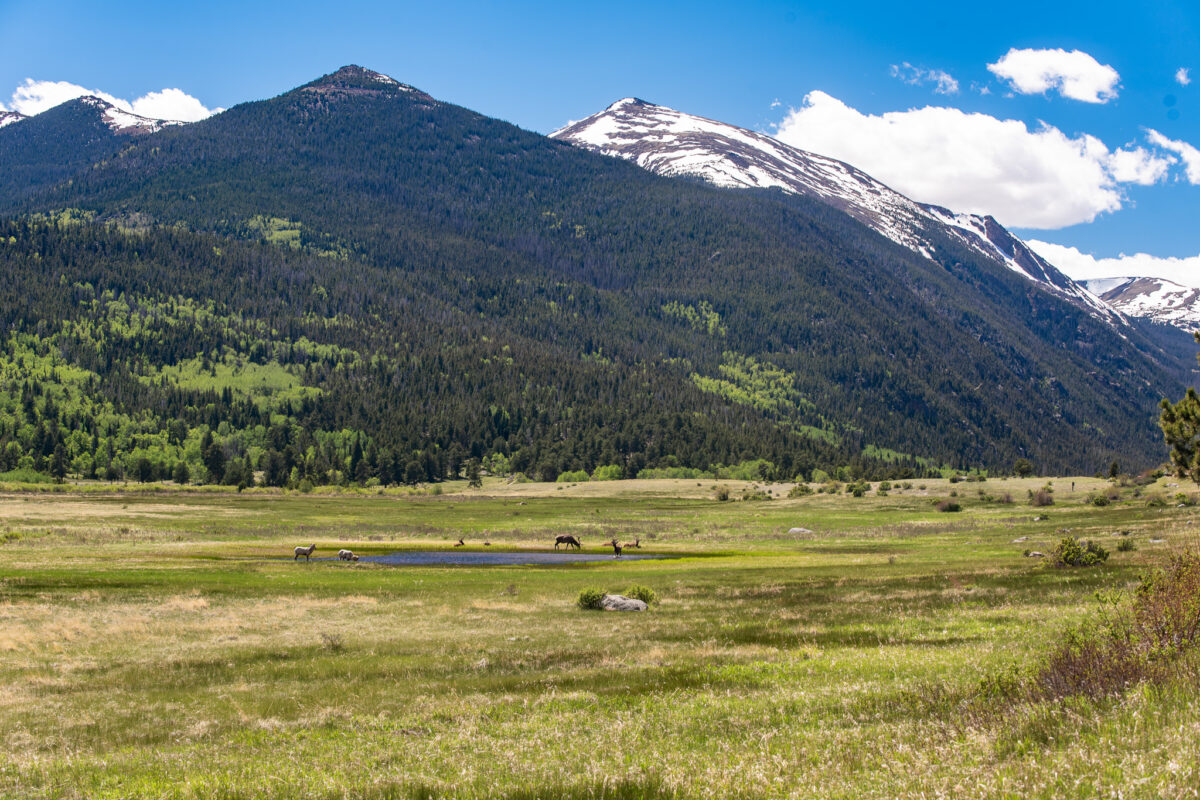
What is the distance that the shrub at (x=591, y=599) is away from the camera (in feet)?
130

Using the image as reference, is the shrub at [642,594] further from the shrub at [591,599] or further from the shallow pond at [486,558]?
the shallow pond at [486,558]

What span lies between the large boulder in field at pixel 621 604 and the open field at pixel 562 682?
1.90 meters

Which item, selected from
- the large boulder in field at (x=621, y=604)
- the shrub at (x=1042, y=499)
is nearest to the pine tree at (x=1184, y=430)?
the large boulder in field at (x=621, y=604)

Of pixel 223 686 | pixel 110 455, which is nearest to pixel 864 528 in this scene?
pixel 223 686

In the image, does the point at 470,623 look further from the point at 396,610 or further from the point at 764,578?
the point at 764,578

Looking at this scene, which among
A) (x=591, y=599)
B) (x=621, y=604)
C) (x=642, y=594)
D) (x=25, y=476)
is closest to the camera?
(x=621, y=604)

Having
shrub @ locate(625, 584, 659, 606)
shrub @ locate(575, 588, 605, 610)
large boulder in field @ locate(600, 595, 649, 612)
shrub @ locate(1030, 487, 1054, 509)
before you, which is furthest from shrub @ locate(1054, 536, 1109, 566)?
shrub @ locate(1030, 487, 1054, 509)

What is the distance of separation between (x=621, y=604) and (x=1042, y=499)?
88.7m

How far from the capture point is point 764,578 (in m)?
51.6

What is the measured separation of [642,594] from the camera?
41375 millimetres

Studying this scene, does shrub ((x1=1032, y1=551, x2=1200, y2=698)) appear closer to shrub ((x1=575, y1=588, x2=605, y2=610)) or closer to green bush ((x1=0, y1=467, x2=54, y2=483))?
shrub ((x1=575, y1=588, x2=605, y2=610))

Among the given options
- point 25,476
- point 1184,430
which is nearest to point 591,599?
point 1184,430

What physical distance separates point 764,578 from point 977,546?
25.9 meters

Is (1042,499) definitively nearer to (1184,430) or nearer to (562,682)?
(1184,430)
